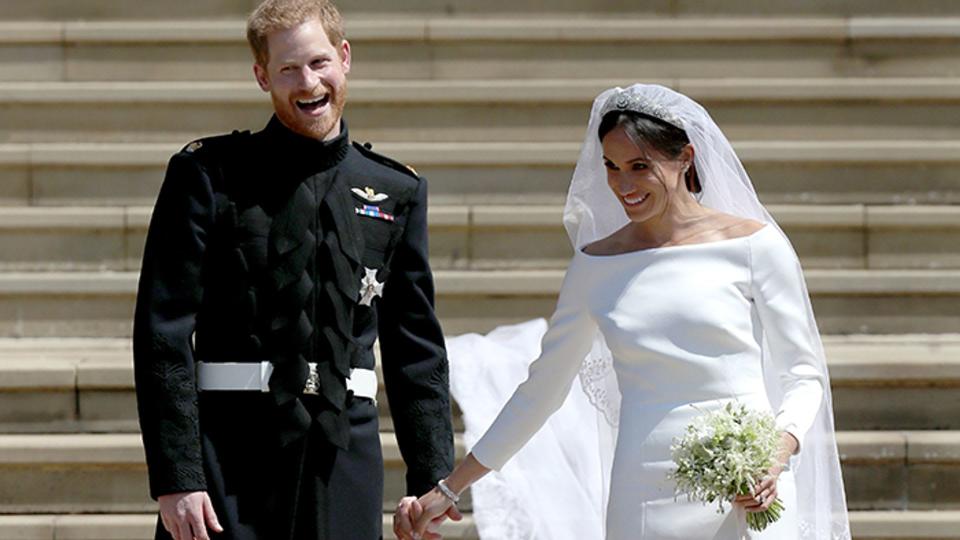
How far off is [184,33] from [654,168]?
177 inches

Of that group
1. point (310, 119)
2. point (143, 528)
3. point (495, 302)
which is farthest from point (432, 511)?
point (495, 302)

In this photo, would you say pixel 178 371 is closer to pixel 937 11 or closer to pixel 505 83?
pixel 505 83

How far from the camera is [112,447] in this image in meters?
5.54

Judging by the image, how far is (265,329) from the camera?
3.45 m

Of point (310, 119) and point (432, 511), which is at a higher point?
point (310, 119)

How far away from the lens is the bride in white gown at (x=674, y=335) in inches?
134

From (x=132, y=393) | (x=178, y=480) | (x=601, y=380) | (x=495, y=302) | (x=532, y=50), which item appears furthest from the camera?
(x=532, y=50)

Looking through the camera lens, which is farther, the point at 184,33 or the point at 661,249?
the point at 184,33

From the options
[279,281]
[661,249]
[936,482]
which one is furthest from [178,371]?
[936,482]

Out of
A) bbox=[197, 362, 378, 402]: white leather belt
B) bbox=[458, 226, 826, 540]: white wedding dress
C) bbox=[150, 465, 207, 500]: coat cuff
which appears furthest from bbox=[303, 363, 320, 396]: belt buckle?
bbox=[458, 226, 826, 540]: white wedding dress

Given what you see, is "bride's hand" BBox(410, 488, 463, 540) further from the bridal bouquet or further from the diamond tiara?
the diamond tiara

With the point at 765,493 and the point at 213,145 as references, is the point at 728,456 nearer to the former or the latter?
the point at 765,493

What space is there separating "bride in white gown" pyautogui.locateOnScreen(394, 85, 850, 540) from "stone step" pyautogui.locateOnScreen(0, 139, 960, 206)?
3.27 metres

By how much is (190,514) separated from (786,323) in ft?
4.14
